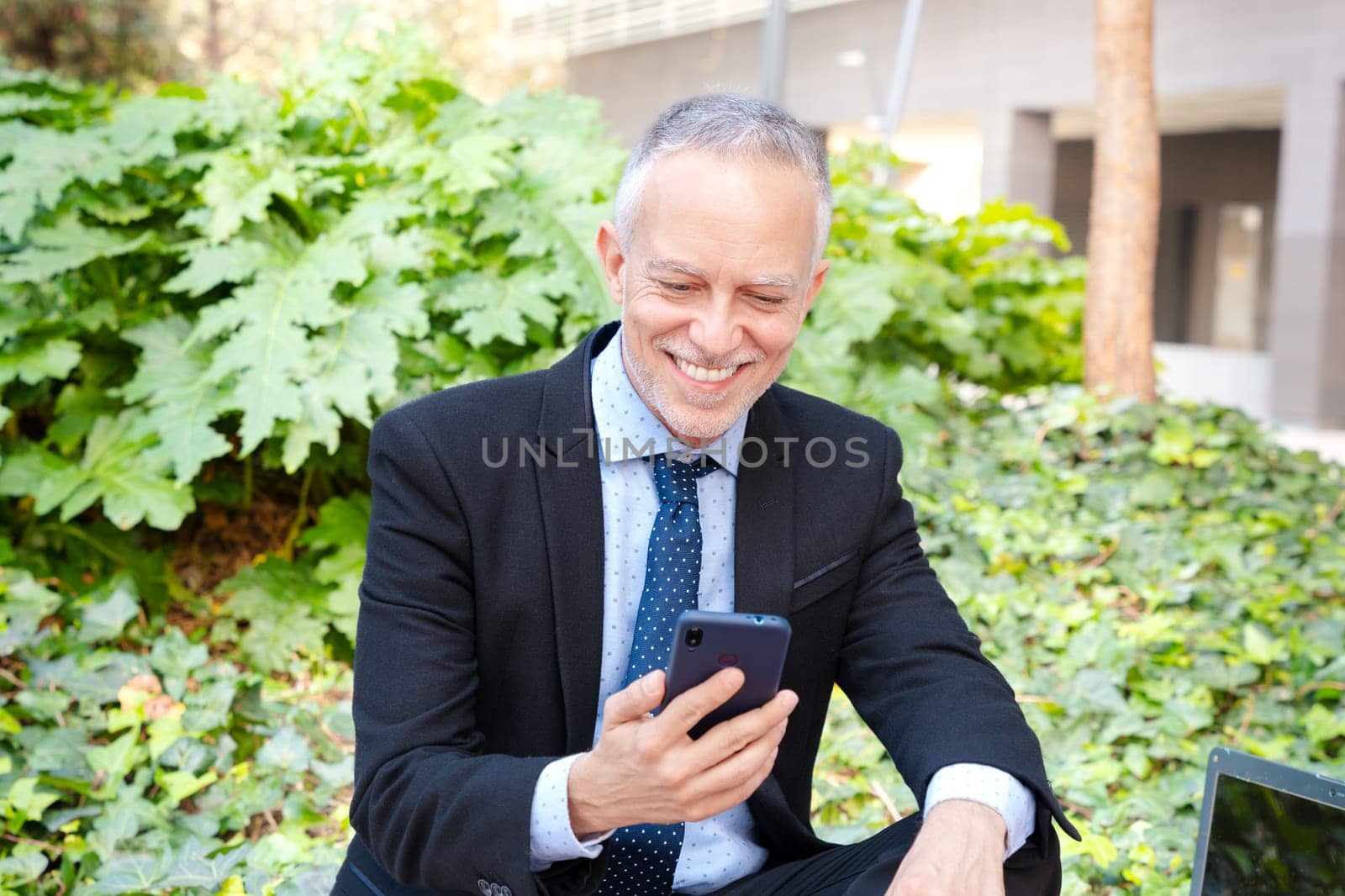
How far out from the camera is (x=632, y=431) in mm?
1846

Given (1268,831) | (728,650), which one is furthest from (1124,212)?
(728,650)

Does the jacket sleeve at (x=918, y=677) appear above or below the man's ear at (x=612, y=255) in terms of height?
below

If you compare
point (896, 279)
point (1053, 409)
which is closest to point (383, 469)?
point (896, 279)

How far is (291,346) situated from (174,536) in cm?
108

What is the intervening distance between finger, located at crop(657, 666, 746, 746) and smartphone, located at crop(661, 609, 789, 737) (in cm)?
3

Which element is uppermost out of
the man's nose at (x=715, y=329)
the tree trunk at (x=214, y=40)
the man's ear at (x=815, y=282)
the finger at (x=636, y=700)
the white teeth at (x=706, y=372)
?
the tree trunk at (x=214, y=40)

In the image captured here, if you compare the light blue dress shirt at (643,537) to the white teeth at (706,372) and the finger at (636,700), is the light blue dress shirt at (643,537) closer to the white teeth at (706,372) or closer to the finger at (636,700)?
the white teeth at (706,372)

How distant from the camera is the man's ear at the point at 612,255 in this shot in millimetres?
1835

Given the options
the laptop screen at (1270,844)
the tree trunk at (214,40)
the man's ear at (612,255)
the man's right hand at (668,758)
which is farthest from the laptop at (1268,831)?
the tree trunk at (214,40)

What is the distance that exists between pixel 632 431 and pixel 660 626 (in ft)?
0.97

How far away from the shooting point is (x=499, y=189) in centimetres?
399

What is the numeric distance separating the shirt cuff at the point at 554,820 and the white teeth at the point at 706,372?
1.87 ft

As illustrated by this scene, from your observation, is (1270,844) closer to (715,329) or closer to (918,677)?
(918,677)

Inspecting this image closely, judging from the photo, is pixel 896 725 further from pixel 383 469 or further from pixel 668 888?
pixel 383 469
